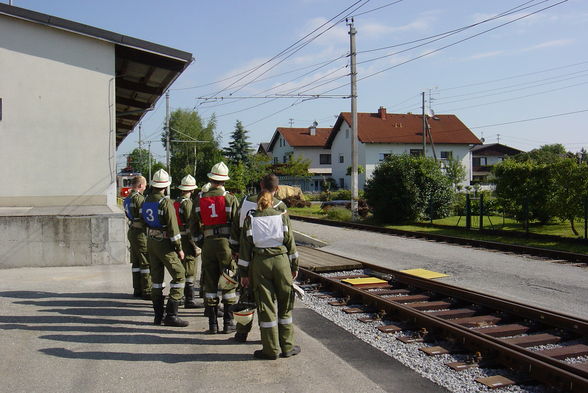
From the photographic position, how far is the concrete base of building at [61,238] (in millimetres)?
11969

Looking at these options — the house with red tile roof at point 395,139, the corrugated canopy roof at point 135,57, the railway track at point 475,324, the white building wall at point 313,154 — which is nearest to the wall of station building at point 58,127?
the corrugated canopy roof at point 135,57

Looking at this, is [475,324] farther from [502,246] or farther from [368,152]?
[368,152]

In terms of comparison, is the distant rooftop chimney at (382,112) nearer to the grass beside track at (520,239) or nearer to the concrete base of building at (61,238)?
the grass beside track at (520,239)

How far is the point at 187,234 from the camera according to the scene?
8.59 metres

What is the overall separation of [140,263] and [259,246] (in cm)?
389

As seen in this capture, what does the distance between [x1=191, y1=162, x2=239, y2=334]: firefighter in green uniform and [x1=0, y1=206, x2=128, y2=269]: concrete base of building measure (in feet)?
19.0

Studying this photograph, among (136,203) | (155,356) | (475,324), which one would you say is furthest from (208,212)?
(475,324)

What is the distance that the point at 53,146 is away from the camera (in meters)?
13.3

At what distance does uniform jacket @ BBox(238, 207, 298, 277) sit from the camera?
6020mm

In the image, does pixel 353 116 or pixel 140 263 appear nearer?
pixel 140 263

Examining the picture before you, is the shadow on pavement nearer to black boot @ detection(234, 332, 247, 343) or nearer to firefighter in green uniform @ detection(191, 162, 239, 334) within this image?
black boot @ detection(234, 332, 247, 343)

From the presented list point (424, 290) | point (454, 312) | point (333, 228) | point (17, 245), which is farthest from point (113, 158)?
point (333, 228)

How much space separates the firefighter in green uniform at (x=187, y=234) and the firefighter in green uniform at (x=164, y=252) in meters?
1.07

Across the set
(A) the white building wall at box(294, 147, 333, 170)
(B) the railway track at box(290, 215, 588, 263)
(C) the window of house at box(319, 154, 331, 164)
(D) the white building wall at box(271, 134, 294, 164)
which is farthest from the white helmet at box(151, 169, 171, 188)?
(C) the window of house at box(319, 154, 331, 164)
